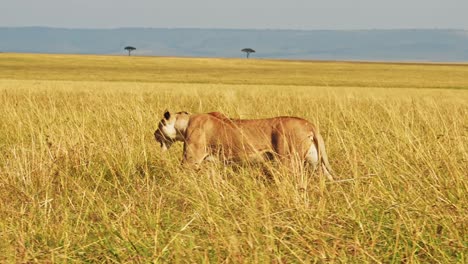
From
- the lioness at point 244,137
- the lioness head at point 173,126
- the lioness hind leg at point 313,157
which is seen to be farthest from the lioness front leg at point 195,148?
the lioness hind leg at point 313,157

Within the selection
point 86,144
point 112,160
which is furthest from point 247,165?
point 86,144

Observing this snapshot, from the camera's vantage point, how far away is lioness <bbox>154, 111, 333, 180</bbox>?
7.70 metres

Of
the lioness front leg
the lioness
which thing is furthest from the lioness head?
the lioness front leg

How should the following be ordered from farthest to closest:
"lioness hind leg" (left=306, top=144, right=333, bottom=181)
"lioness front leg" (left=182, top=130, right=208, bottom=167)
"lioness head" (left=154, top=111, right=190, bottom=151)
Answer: "lioness head" (left=154, top=111, right=190, bottom=151)
"lioness front leg" (left=182, top=130, right=208, bottom=167)
"lioness hind leg" (left=306, top=144, right=333, bottom=181)

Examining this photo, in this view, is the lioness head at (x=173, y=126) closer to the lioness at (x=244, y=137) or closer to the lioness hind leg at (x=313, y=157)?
the lioness at (x=244, y=137)

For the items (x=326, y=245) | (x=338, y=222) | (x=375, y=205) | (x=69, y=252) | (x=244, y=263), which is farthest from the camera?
(x=375, y=205)

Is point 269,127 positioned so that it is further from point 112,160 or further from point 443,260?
point 443,260

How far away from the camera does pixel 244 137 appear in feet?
25.9

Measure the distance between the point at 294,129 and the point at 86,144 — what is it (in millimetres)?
2820

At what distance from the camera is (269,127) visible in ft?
26.0

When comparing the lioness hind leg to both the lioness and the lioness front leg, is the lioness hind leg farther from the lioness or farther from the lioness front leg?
the lioness front leg

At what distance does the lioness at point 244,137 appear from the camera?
770cm

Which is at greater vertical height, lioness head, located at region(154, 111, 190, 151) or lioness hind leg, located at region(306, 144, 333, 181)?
lioness head, located at region(154, 111, 190, 151)

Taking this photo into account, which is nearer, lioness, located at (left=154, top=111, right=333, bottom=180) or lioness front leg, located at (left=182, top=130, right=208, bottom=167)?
lioness, located at (left=154, top=111, right=333, bottom=180)
